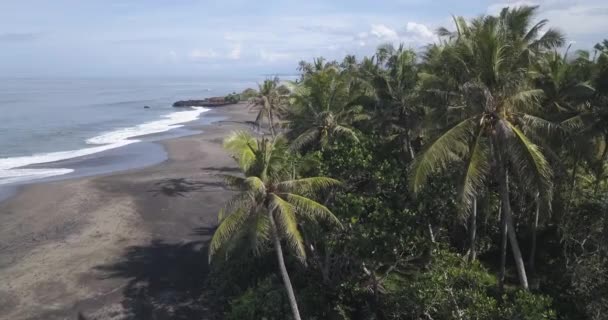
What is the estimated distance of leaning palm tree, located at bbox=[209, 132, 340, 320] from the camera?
47.0ft

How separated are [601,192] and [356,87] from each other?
1037 centimetres

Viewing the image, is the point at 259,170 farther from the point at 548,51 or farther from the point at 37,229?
the point at 37,229

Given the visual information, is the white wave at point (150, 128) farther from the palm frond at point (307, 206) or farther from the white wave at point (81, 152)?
the palm frond at point (307, 206)

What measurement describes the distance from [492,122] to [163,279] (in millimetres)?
15208

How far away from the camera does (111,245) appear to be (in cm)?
2586

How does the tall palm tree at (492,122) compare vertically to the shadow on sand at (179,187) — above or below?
above

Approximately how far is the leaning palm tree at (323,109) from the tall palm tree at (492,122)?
22.4 ft

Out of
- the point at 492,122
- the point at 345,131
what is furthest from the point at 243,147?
the point at 492,122

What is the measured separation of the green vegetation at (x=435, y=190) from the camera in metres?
14.2

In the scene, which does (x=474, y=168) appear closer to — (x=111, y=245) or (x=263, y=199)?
(x=263, y=199)

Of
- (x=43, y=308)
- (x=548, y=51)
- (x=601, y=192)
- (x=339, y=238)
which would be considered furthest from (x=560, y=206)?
(x=43, y=308)

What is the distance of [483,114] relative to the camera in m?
14.0

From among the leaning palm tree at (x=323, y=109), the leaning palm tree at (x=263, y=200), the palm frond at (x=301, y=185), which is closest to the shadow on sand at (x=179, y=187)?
the leaning palm tree at (x=323, y=109)

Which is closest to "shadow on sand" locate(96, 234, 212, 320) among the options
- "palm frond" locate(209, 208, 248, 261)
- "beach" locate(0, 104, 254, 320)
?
"beach" locate(0, 104, 254, 320)
